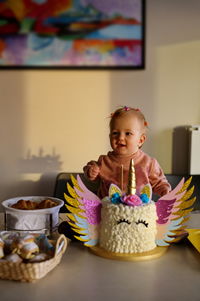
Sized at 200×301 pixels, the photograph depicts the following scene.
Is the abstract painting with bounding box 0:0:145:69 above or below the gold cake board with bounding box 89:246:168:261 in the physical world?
above

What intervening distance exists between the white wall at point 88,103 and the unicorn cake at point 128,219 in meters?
1.51

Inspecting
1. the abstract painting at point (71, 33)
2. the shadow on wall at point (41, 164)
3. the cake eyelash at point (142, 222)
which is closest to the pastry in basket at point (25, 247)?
the cake eyelash at point (142, 222)

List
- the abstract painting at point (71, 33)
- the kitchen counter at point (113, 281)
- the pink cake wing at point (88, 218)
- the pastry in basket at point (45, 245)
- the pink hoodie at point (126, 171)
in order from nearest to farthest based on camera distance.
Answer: the kitchen counter at point (113, 281)
the pastry in basket at point (45, 245)
the pink cake wing at point (88, 218)
the pink hoodie at point (126, 171)
the abstract painting at point (71, 33)

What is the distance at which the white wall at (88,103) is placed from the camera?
2686 mm

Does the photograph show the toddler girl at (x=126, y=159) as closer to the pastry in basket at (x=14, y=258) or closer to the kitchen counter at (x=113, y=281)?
the kitchen counter at (x=113, y=281)

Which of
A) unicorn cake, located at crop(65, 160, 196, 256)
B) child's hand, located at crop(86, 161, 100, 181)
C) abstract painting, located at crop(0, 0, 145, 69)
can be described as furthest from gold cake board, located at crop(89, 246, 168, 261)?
abstract painting, located at crop(0, 0, 145, 69)

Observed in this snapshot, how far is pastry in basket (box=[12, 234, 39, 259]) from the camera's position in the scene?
101cm

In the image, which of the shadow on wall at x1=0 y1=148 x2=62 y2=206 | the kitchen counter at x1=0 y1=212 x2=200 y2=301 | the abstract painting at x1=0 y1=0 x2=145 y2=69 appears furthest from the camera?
the shadow on wall at x1=0 y1=148 x2=62 y2=206

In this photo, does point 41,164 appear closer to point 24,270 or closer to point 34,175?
point 34,175

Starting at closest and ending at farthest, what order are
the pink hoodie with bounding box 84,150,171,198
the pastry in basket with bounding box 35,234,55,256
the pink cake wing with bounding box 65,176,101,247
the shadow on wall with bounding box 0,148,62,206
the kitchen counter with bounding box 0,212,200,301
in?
the kitchen counter with bounding box 0,212,200,301
the pastry in basket with bounding box 35,234,55,256
the pink cake wing with bounding box 65,176,101,247
the pink hoodie with bounding box 84,150,171,198
the shadow on wall with bounding box 0,148,62,206

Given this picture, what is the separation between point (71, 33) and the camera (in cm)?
265

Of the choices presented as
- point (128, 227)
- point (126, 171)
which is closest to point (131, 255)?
point (128, 227)

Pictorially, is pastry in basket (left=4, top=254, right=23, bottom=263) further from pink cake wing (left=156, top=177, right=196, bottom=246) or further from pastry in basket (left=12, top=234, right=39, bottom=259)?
pink cake wing (left=156, top=177, right=196, bottom=246)

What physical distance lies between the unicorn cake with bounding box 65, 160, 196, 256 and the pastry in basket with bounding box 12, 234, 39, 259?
178 millimetres
